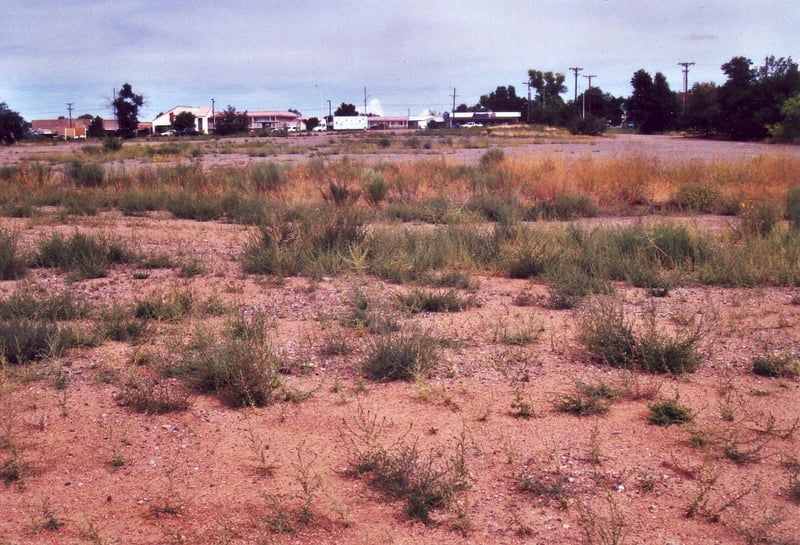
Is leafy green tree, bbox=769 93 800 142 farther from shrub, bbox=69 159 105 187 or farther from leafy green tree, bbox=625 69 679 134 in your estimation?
shrub, bbox=69 159 105 187

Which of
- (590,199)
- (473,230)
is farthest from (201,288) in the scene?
(590,199)

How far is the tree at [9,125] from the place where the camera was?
68375 mm

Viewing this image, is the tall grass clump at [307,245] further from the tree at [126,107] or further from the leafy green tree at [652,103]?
the leafy green tree at [652,103]

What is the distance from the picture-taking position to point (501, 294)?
9.46 m

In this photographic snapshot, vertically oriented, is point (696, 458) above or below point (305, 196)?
below

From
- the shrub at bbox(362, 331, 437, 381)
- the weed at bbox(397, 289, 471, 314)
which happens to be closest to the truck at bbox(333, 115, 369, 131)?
the weed at bbox(397, 289, 471, 314)

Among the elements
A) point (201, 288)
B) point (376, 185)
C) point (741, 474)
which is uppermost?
point (376, 185)

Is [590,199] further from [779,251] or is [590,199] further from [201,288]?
[201,288]

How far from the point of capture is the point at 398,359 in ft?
21.3

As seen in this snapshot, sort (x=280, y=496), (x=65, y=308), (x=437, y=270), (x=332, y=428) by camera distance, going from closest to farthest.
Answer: (x=280, y=496)
(x=332, y=428)
(x=65, y=308)
(x=437, y=270)

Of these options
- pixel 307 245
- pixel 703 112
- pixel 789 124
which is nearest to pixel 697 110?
pixel 703 112

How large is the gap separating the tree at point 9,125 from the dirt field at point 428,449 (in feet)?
232

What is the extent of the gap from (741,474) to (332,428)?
9.09 feet

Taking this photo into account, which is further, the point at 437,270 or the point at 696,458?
the point at 437,270
